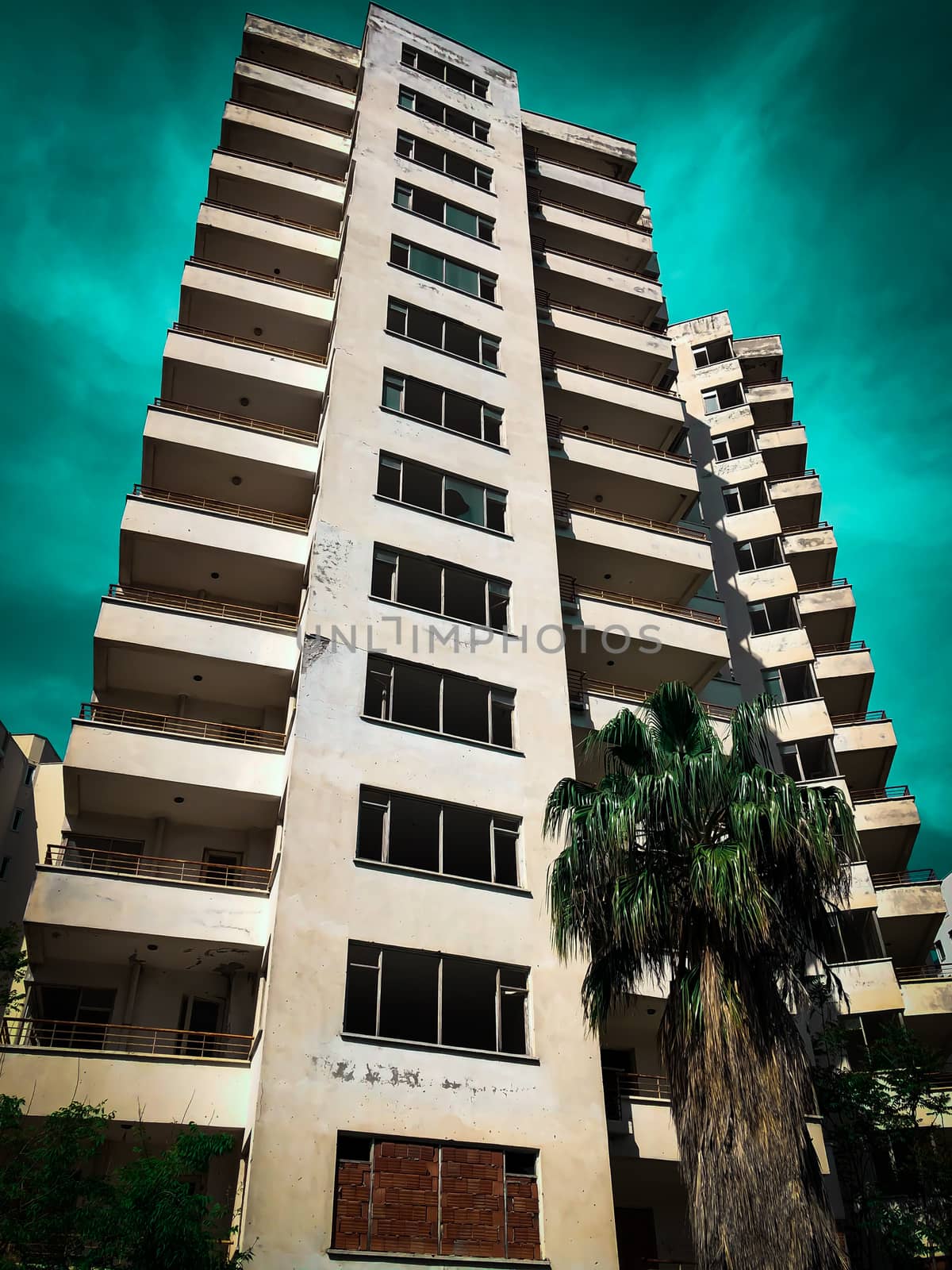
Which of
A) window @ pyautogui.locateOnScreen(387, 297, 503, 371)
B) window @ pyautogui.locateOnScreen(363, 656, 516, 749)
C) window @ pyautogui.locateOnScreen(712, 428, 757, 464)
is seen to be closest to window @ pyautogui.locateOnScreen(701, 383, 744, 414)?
window @ pyautogui.locateOnScreen(712, 428, 757, 464)

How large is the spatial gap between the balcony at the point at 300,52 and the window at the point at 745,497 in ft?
76.3

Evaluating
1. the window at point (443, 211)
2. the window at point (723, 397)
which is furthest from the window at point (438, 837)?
the window at point (723, 397)

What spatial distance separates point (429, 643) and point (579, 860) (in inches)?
365

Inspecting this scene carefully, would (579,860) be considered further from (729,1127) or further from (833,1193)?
(833,1193)

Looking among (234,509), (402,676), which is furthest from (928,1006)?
(234,509)

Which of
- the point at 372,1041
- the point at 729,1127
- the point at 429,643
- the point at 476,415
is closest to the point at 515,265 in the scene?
the point at 476,415

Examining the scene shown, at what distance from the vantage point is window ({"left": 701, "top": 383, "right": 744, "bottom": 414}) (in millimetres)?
47062

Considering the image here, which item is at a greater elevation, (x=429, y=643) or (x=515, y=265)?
(x=515, y=265)

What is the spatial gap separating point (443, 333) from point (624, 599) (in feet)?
34.7

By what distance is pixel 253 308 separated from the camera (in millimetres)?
34375

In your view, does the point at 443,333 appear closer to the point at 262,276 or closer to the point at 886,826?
the point at 262,276

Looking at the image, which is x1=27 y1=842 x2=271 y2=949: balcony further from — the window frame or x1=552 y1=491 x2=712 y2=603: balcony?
the window frame

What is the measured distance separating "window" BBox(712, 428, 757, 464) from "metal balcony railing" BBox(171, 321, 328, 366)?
18.6 m

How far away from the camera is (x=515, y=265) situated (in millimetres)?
36625
